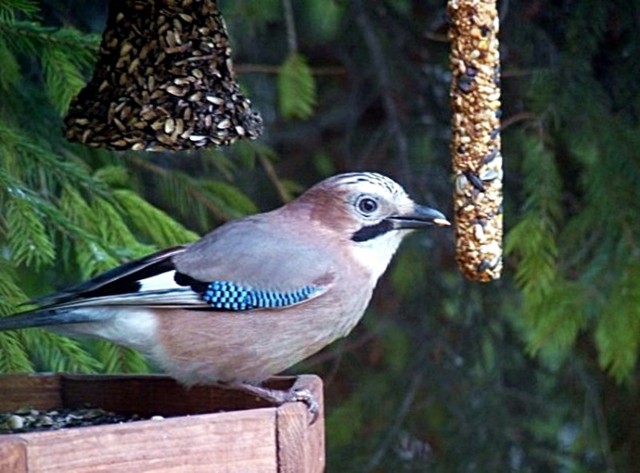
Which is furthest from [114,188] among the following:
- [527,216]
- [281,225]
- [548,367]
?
[548,367]

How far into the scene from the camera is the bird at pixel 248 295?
334cm

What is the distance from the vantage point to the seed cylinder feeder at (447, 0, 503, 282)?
3.10 meters

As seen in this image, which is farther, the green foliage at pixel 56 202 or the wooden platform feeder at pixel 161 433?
the green foliage at pixel 56 202

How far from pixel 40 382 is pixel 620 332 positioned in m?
1.85

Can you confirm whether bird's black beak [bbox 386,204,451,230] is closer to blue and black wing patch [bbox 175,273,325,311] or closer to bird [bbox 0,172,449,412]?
bird [bbox 0,172,449,412]

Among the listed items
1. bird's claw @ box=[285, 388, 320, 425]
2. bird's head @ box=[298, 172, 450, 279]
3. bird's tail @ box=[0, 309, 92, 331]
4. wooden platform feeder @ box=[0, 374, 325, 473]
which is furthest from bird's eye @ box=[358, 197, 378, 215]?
bird's tail @ box=[0, 309, 92, 331]

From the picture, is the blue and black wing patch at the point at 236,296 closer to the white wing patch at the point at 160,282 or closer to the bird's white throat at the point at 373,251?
the white wing patch at the point at 160,282

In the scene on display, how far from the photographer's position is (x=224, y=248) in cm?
347

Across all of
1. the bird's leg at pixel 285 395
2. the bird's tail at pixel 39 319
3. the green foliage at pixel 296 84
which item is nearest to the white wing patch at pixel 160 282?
the bird's tail at pixel 39 319

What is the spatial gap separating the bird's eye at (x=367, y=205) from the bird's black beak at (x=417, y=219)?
0.04m

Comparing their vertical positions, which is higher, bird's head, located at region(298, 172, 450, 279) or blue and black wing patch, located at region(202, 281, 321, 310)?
bird's head, located at region(298, 172, 450, 279)

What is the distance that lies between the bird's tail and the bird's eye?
2.19 ft

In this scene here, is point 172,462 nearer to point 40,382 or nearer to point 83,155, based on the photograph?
point 40,382

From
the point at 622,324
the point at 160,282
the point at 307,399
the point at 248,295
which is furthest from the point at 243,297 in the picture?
the point at 622,324
